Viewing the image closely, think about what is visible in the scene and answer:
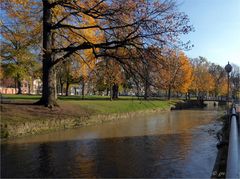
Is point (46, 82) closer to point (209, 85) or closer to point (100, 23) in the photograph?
point (100, 23)

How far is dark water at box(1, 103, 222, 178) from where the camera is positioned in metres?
10.3

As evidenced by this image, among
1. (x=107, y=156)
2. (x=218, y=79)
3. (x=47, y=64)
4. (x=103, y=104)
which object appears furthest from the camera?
(x=218, y=79)

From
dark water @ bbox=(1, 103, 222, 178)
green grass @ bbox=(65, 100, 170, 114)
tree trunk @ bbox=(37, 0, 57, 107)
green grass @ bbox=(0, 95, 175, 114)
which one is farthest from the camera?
green grass @ bbox=(65, 100, 170, 114)

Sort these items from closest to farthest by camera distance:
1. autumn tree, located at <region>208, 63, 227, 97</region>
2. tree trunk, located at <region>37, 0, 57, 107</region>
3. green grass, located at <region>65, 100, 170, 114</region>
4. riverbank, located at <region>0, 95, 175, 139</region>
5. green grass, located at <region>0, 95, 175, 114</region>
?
riverbank, located at <region>0, 95, 175, 139</region>
tree trunk, located at <region>37, 0, 57, 107</region>
green grass, located at <region>0, 95, 175, 114</region>
green grass, located at <region>65, 100, 170, 114</region>
autumn tree, located at <region>208, 63, 227, 97</region>

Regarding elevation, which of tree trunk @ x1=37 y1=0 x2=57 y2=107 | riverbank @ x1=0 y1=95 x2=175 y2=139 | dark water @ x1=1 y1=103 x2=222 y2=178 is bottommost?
dark water @ x1=1 y1=103 x2=222 y2=178

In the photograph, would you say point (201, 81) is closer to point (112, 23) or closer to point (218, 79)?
point (218, 79)

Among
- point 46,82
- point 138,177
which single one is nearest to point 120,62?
point 46,82

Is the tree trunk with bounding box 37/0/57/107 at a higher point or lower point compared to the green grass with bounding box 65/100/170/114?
higher

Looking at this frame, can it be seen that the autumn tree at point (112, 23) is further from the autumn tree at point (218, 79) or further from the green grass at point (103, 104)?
the autumn tree at point (218, 79)

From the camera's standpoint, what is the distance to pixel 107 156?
1273 centimetres

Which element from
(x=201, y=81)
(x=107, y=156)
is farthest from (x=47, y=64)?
(x=201, y=81)

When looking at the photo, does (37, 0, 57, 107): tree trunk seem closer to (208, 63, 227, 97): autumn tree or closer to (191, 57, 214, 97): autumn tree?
(191, 57, 214, 97): autumn tree

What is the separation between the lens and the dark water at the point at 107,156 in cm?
1027

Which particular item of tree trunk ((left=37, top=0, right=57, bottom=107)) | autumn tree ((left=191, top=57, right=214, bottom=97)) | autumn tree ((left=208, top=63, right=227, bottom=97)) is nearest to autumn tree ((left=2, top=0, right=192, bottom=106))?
tree trunk ((left=37, top=0, right=57, bottom=107))
